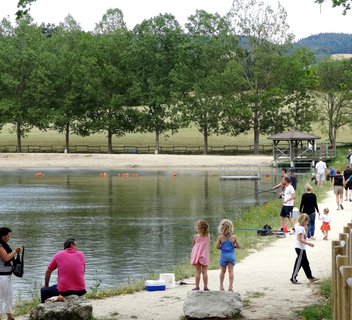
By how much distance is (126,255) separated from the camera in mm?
24250

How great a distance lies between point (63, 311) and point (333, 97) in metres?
72.3

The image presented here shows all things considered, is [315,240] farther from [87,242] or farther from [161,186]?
[161,186]

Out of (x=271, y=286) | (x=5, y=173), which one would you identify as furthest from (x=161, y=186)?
(x=271, y=286)

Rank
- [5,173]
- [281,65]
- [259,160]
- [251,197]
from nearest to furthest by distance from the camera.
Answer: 1. [251,197]
2. [5,173]
3. [259,160]
4. [281,65]

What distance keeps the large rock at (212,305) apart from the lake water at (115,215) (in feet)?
20.5

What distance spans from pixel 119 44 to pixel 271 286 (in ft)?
252

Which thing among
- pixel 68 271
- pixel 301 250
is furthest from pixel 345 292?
pixel 301 250

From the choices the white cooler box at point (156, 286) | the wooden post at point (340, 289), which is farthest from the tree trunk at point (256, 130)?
the wooden post at point (340, 289)

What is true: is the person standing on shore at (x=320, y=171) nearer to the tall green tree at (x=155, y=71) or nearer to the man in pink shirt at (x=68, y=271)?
the man in pink shirt at (x=68, y=271)

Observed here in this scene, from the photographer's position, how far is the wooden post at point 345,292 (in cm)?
784

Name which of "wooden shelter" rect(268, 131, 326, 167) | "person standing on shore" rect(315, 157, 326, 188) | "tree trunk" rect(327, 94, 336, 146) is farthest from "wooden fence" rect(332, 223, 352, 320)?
"tree trunk" rect(327, 94, 336, 146)

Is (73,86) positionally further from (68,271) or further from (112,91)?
(68,271)

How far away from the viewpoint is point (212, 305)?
1270 centimetres

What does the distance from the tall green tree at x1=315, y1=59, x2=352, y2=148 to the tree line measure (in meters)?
0.11
